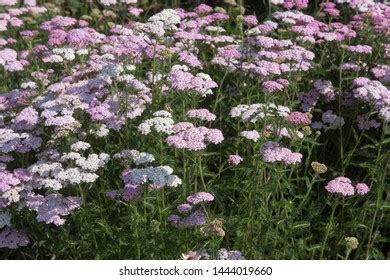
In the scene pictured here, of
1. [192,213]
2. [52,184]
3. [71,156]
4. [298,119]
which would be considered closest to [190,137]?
[192,213]

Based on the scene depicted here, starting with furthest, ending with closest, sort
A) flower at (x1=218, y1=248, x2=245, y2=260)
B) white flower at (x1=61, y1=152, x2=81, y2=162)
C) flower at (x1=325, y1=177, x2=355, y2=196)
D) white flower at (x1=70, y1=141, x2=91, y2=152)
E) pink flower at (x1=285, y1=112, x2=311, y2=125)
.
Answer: white flower at (x1=70, y1=141, x2=91, y2=152), white flower at (x1=61, y1=152, x2=81, y2=162), pink flower at (x1=285, y1=112, x2=311, y2=125), flower at (x1=325, y1=177, x2=355, y2=196), flower at (x1=218, y1=248, x2=245, y2=260)

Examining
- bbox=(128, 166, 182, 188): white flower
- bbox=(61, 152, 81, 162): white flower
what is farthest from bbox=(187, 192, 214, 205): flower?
bbox=(61, 152, 81, 162): white flower

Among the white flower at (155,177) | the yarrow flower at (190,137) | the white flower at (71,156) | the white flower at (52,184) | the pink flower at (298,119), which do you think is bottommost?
the white flower at (52,184)

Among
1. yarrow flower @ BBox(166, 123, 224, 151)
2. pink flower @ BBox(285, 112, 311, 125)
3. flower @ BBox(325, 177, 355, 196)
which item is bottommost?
flower @ BBox(325, 177, 355, 196)

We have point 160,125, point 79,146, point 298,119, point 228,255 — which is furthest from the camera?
point 79,146

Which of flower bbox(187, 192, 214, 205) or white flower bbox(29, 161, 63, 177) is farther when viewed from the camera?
white flower bbox(29, 161, 63, 177)

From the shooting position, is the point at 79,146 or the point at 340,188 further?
the point at 79,146

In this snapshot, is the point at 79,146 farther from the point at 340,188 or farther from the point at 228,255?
the point at 340,188

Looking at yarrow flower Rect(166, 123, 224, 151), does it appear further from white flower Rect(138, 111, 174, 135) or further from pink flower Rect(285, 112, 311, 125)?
pink flower Rect(285, 112, 311, 125)

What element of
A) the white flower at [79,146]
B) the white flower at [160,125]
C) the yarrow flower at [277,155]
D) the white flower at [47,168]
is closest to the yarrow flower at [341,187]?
the yarrow flower at [277,155]

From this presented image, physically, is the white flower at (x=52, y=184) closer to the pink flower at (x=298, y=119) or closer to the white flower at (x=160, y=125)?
the white flower at (x=160, y=125)

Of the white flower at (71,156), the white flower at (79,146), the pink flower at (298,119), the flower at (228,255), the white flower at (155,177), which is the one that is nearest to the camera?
the flower at (228,255)

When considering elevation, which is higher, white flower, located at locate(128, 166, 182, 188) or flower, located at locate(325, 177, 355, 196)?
white flower, located at locate(128, 166, 182, 188)

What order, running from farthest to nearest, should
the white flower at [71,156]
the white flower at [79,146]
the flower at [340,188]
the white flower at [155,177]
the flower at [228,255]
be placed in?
1. the white flower at [79,146]
2. the white flower at [71,156]
3. the flower at [340,188]
4. the white flower at [155,177]
5. the flower at [228,255]
